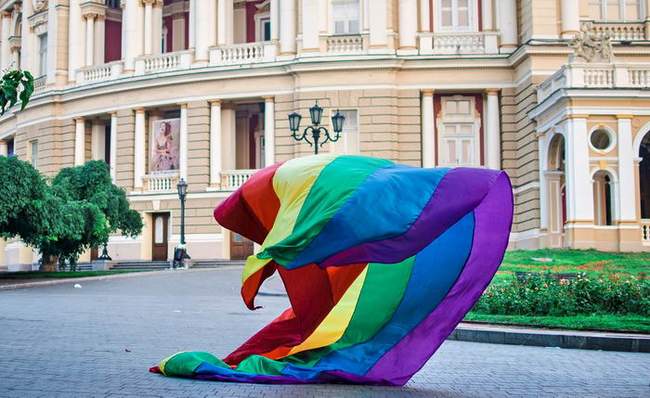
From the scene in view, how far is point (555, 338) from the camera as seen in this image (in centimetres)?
1212

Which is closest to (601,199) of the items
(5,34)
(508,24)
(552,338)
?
(508,24)

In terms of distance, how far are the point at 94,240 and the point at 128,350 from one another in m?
20.3

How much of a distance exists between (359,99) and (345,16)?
398 centimetres

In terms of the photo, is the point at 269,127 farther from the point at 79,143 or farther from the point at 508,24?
the point at 508,24

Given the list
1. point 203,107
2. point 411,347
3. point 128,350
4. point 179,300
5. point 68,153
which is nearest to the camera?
point 411,347

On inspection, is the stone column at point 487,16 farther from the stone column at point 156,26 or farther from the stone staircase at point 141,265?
the stone staircase at point 141,265

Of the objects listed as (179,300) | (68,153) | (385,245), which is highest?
(68,153)

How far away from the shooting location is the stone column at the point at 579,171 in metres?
28.1

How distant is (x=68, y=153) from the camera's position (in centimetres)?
4231

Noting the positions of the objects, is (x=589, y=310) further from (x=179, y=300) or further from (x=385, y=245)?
(x=179, y=300)

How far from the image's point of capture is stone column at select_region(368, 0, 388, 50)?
3559 cm

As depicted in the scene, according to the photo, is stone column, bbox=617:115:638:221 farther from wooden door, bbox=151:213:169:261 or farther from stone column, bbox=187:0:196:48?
wooden door, bbox=151:213:169:261

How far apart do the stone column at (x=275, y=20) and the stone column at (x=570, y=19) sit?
12162 millimetres

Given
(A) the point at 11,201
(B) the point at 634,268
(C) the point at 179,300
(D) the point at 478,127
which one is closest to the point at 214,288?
(C) the point at 179,300
